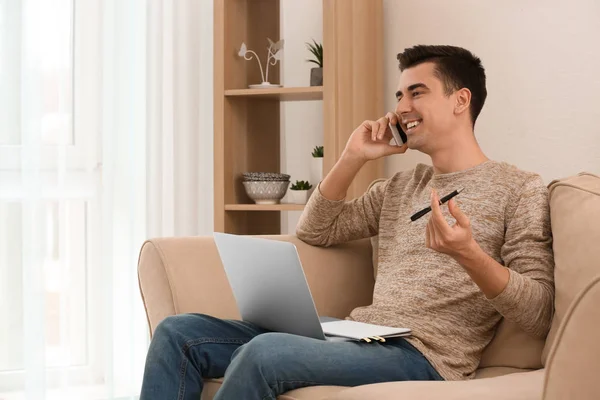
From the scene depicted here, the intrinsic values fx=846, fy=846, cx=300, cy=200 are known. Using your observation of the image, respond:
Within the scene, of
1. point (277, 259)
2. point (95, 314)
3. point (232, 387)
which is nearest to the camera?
point (232, 387)

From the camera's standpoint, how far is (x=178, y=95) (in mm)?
3191

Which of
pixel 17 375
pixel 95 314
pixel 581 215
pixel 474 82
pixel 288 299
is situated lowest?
pixel 17 375

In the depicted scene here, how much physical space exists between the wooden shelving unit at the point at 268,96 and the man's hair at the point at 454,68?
764 millimetres

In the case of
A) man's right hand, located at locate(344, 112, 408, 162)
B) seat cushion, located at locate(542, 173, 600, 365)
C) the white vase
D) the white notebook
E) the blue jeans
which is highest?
man's right hand, located at locate(344, 112, 408, 162)

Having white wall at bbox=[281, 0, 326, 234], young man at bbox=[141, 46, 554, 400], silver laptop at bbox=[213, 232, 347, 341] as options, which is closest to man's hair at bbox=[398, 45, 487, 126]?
young man at bbox=[141, 46, 554, 400]

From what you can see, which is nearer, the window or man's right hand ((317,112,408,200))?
man's right hand ((317,112,408,200))

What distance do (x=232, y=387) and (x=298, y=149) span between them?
1.81 meters

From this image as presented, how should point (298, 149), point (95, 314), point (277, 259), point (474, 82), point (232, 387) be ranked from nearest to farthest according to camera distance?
1. point (232, 387)
2. point (277, 259)
3. point (474, 82)
4. point (95, 314)
5. point (298, 149)

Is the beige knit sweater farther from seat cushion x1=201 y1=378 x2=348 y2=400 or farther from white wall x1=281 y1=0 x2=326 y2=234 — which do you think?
white wall x1=281 y1=0 x2=326 y2=234

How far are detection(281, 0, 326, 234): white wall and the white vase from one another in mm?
328

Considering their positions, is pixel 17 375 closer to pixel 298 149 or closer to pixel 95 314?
pixel 95 314

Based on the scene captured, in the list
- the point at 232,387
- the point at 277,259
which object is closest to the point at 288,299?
the point at 277,259

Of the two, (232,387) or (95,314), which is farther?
(95,314)

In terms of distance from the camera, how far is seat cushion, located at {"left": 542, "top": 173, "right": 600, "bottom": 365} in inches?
63.4
